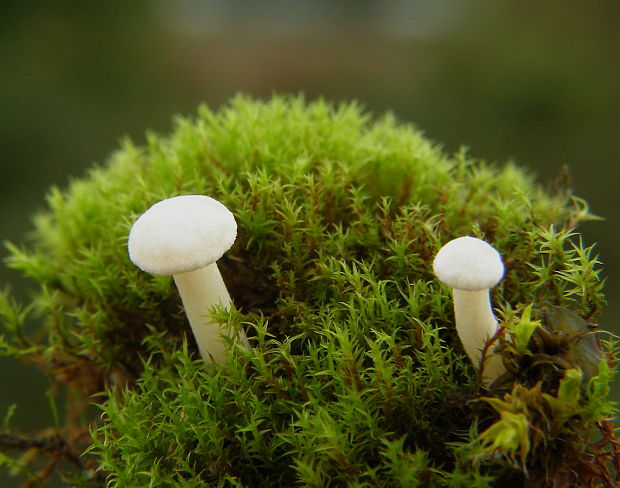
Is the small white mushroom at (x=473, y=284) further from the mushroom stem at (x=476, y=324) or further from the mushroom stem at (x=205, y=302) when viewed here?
the mushroom stem at (x=205, y=302)

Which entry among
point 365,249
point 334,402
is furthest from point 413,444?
point 365,249

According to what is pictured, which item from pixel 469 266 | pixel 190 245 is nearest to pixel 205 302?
pixel 190 245

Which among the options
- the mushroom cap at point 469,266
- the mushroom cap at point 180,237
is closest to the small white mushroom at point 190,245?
the mushroom cap at point 180,237

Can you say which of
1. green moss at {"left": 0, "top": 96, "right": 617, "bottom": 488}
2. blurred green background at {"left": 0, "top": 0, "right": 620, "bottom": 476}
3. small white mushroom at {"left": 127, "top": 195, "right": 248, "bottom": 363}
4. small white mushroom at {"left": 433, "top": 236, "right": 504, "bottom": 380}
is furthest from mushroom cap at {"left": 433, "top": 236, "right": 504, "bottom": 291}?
blurred green background at {"left": 0, "top": 0, "right": 620, "bottom": 476}

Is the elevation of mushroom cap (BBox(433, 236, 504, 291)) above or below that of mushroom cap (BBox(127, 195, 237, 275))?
below

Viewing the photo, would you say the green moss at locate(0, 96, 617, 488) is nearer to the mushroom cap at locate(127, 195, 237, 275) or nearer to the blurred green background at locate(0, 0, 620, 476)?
the mushroom cap at locate(127, 195, 237, 275)

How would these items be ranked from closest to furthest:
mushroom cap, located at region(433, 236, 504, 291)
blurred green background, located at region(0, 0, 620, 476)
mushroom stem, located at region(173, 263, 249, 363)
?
mushroom cap, located at region(433, 236, 504, 291)
mushroom stem, located at region(173, 263, 249, 363)
blurred green background, located at region(0, 0, 620, 476)

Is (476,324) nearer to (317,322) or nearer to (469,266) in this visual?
(469,266)

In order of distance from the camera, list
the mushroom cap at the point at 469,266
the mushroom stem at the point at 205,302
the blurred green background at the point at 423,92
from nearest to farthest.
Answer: the mushroom cap at the point at 469,266 → the mushroom stem at the point at 205,302 → the blurred green background at the point at 423,92
